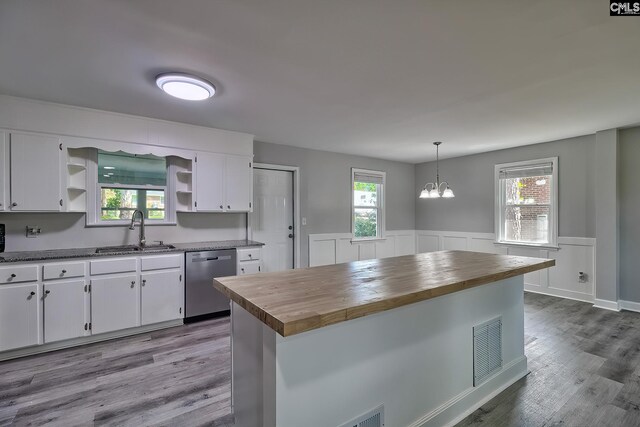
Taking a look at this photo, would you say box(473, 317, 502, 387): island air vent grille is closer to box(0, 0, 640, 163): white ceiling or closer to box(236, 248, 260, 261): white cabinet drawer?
box(0, 0, 640, 163): white ceiling

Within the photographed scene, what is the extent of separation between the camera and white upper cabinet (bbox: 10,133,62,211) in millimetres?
2850

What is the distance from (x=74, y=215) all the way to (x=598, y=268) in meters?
6.64

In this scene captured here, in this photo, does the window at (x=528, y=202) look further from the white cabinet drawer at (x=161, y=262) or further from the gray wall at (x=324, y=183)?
the white cabinet drawer at (x=161, y=262)

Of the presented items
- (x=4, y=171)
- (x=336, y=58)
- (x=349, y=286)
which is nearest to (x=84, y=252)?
(x=4, y=171)

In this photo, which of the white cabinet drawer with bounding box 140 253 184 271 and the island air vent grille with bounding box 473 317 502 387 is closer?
the island air vent grille with bounding box 473 317 502 387

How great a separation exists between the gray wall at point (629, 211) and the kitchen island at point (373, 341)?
9.85 ft

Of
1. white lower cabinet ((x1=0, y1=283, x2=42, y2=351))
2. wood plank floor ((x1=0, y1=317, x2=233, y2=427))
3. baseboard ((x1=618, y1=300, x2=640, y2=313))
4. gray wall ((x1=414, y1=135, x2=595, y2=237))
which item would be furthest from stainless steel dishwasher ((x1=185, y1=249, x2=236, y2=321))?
baseboard ((x1=618, y1=300, x2=640, y2=313))

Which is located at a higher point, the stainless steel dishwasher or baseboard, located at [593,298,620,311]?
the stainless steel dishwasher

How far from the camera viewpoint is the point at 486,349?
2117 mm

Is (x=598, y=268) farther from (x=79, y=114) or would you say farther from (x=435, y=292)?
(x=79, y=114)

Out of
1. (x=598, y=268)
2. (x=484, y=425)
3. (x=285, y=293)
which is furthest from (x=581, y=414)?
(x=598, y=268)

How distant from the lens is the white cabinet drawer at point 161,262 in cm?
325

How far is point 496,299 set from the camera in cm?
220

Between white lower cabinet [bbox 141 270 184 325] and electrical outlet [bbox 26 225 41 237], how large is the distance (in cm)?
116
